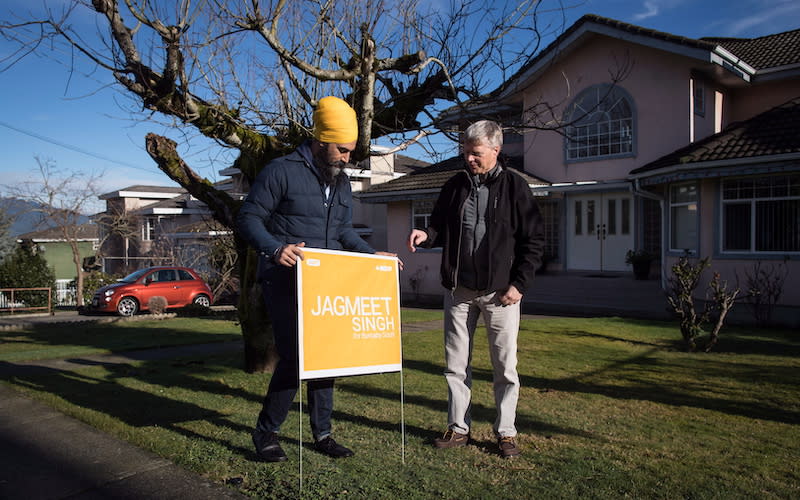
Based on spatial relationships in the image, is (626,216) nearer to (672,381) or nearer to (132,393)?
(672,381)

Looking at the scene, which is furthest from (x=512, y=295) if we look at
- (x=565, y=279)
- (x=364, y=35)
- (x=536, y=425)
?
(x=565, y=279)

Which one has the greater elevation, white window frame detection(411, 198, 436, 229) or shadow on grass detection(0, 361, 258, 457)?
white window frame detection(411, 198, 436, 229)

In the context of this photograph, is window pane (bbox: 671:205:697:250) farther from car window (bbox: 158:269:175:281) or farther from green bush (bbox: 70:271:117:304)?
green bush (bbox: 70:271:117:304)

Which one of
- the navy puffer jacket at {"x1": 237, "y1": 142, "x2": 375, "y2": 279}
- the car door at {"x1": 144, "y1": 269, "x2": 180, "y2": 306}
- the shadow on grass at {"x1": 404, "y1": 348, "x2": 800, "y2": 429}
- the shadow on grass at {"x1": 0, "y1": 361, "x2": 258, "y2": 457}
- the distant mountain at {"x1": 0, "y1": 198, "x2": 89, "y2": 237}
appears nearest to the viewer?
the navy puffer jacket at {"x1": 237, "y1": 142, "x2": 375, "y2": 279}

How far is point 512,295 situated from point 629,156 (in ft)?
49.9

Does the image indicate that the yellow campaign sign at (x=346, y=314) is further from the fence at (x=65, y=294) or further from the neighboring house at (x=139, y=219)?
the neighboring house at (x=139, y=219)

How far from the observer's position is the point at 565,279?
17359mm

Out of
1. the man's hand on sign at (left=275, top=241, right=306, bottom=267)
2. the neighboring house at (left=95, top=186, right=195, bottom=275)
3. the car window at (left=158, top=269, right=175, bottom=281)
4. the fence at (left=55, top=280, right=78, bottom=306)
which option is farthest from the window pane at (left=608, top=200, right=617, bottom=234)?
the fence at (left=55, top=280, right=78, bottom=306)

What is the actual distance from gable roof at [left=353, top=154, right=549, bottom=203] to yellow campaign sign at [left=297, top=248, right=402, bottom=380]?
15.1m

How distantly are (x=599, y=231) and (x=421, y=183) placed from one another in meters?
5.74

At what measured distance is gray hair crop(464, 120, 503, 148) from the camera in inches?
154

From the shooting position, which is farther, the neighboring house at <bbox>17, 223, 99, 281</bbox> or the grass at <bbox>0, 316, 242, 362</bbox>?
the neighboring house at <bbox>17, 223, 99, 281</bbox>

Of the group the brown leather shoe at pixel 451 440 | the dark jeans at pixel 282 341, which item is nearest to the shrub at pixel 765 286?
the brown leather shoe at pixel 451 440

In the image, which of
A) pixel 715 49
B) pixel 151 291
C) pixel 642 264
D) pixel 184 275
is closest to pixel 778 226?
pixel 642 264
